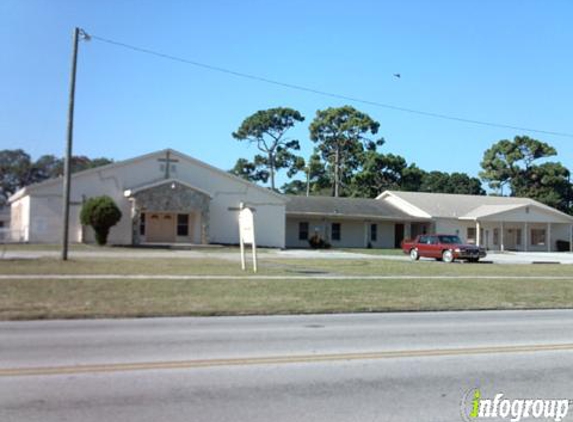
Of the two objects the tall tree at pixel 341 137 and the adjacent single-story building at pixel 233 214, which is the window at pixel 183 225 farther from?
the tall tree at pixel 341 137

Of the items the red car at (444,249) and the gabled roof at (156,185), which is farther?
the gabled roof at (156,185)

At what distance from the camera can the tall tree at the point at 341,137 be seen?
3260 inches

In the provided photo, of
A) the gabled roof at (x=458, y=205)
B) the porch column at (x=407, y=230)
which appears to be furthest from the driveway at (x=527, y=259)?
the porch column at (x=407, y=230)

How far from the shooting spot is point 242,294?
16.8 metres

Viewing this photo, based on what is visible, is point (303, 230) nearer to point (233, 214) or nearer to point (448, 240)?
point (233, 214)

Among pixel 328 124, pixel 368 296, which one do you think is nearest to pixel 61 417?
pixel 368 296

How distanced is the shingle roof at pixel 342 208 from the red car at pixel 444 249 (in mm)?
15561

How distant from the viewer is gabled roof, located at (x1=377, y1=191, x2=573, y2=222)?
5569 centimetres

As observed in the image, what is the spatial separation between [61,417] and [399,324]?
783 cm

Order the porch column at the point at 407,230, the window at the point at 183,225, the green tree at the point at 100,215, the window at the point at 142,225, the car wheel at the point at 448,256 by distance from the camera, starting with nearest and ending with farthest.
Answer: the car wheel at the point at 448,256, the green tree at the point at 100,215, the window at the point at 142,225, the window at the point at 183,225, the porch column at the point at 407,230

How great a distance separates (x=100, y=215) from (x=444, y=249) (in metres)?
20.0

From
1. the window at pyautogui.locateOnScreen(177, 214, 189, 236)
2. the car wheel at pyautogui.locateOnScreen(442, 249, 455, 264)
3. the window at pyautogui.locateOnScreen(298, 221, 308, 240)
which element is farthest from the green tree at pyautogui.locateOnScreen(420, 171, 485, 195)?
the car wheel at pyautogui.locateOnScreen(442, 249, 455, 264)

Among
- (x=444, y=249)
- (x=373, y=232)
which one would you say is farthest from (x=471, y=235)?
(x=444, y=249)

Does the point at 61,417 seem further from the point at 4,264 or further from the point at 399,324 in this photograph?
the point at 4,264
